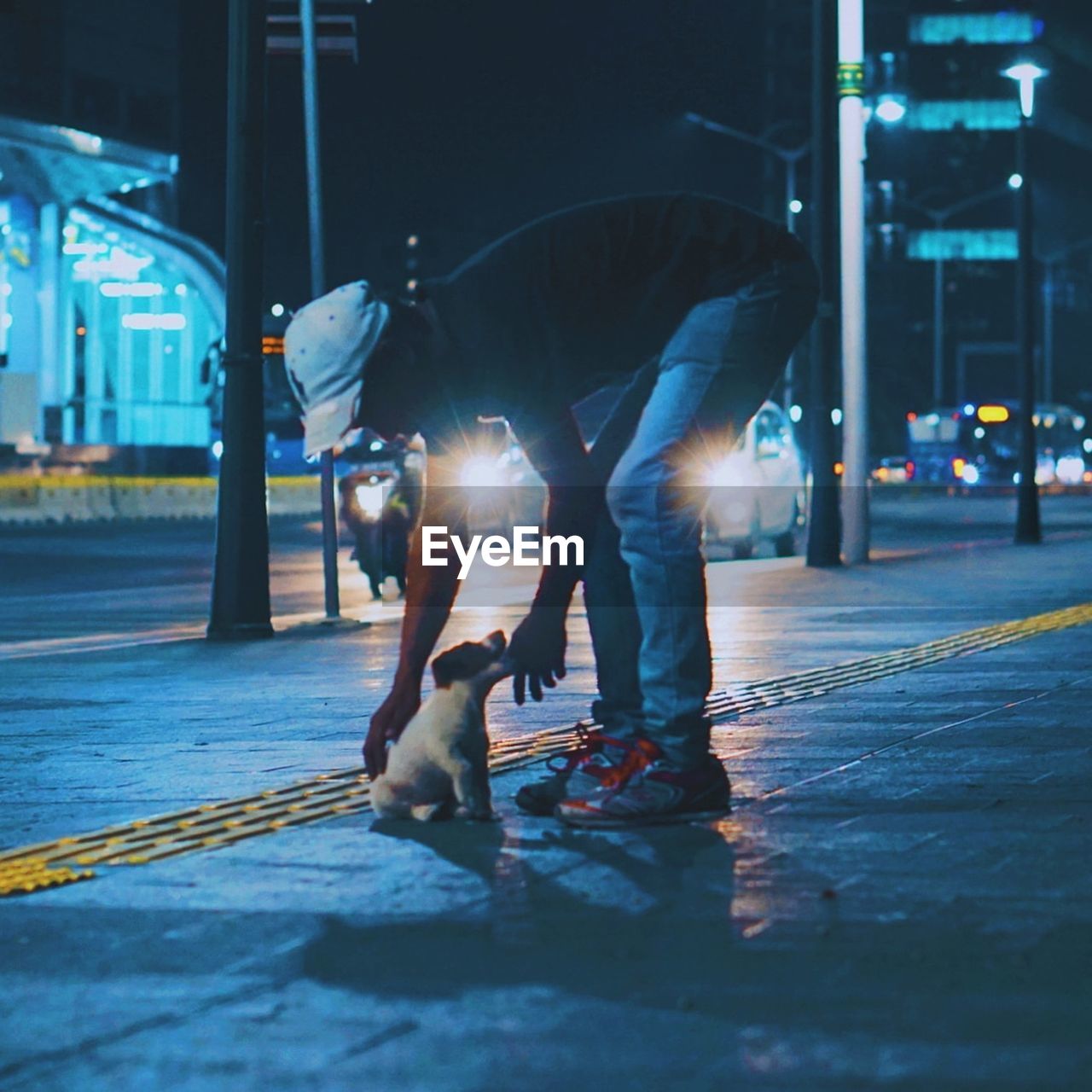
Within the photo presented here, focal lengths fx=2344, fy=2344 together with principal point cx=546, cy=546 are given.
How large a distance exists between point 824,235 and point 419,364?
19.7 metres

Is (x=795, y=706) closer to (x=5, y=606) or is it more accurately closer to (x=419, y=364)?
(x=419, y=364)

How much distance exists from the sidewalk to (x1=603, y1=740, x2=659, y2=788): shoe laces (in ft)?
0.99

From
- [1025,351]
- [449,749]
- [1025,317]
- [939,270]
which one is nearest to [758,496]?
[1025,317]

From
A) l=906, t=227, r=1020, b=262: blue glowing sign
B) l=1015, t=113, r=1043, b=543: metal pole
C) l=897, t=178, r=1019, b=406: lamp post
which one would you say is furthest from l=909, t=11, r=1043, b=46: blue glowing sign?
l=1015, t=113, r=1043, b=543: metal pole

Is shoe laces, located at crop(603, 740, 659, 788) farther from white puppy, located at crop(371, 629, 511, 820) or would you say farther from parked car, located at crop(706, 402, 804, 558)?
parked car, located at crop(706, 402, 804, 558)

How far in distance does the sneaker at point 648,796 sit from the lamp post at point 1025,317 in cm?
2511

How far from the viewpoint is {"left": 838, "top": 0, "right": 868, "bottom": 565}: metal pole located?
2545 centimetres

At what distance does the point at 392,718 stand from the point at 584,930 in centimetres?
144

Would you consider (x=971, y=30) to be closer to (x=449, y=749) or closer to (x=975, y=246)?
(x=975, y=246)

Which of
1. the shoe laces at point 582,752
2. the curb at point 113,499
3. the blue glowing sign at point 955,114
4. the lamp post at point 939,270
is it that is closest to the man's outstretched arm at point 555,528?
the shoe laces at point 582,752

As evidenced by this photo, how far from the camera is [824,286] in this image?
25.1m

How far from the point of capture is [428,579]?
6102 millimetres

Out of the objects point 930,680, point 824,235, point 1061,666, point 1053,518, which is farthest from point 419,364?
point 1053,518

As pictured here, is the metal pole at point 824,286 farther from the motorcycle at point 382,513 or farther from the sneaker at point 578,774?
the sneaker at point 578,774
